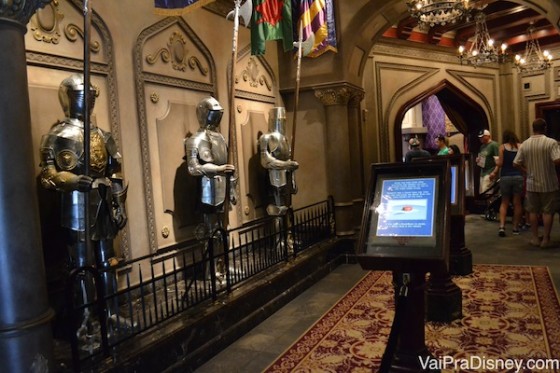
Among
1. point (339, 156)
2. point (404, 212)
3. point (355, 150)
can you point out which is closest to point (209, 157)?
point (404, 212)

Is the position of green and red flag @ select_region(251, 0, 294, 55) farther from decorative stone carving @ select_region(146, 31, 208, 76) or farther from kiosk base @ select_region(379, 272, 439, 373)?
kiosk base @ select_region(379, 272, 439, 373)

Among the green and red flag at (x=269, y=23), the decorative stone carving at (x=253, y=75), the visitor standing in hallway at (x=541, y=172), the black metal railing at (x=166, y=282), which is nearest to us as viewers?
the black metal railing at (x=166, y=282)

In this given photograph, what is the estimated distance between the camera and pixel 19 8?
1895 millimetres

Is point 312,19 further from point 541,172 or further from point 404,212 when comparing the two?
point 404,212

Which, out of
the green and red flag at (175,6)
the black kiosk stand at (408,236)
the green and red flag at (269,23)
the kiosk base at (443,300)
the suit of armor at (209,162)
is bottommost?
the kiosk base at (443,300)

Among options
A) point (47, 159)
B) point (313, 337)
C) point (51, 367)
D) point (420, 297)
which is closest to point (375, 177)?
point (420, 297)

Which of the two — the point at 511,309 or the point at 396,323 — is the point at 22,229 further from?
the point at 511,309

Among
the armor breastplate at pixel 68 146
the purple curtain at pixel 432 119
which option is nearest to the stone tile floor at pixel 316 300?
the armor breastplate at pixel 68 146

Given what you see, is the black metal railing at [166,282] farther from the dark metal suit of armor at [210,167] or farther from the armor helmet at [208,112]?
the armor helmet at [208,112]

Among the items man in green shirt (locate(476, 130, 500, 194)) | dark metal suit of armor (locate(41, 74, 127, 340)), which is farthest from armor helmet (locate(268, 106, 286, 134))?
man in green shirt (locate(476, 130, 500, 194))

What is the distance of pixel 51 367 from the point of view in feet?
6.61

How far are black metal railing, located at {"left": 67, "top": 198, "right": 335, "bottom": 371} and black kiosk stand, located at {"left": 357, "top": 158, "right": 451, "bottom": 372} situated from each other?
4.39 ft

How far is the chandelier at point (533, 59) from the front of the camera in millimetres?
8633

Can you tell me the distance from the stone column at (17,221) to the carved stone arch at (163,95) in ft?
6.32
